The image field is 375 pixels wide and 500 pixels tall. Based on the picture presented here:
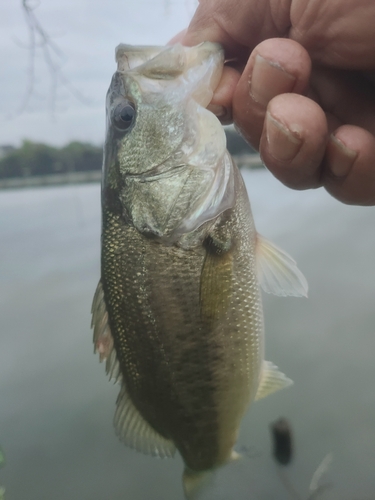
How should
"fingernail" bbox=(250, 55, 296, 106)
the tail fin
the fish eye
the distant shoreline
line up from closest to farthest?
"fingernail" bbox=(250, 55, 296, 106) → the fish eye → the tail fin → the distant shoreline

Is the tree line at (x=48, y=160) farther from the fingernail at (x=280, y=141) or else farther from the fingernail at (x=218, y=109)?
the fingernail at (x=280, y=141)

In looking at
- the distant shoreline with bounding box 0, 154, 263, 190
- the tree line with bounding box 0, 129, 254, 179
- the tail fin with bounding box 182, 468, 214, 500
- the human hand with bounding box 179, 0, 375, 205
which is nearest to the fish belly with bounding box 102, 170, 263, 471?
the tail fin with bounding box 182, 468, 214, 500

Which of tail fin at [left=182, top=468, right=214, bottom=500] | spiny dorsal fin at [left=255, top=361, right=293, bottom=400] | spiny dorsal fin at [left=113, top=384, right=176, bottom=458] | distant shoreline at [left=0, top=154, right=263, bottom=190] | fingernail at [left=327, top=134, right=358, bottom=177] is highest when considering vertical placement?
fingernail at [left=327, top=134, right=358, bottom=177]

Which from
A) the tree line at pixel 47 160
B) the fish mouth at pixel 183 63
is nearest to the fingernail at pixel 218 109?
the fish mouth at pixel 183 63

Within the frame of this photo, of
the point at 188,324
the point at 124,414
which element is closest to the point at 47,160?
the point at 124,414

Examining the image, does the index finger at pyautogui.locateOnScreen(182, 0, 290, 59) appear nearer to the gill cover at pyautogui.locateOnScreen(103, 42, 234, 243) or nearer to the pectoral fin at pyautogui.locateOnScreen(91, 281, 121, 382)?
the gill cover at pyautogui.locateOnScreen(103, 42, 234, 243)

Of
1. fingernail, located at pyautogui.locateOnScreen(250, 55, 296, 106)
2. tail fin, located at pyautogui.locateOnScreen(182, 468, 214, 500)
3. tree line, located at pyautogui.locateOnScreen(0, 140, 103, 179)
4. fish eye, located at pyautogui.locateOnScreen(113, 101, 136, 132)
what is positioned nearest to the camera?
fingernail, located at pyautogui.locateOnScreen(250, 55, 296, 106)

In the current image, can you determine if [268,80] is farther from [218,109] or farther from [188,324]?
[188,324]

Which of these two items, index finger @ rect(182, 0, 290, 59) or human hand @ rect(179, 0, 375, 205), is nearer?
human hand @ rect(179, 0, 375, 205)
